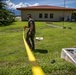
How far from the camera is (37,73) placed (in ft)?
7.88

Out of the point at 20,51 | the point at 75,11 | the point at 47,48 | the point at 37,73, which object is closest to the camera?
the point at 37,73

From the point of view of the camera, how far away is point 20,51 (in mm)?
11547

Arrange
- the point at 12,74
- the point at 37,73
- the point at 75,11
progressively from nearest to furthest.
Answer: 1. the point at 37,73
2. the point at 12,74
3. the point at 75,11

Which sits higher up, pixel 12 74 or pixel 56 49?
pixel 12 74

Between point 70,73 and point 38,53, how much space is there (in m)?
5.26

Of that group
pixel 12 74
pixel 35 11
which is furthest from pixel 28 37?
pixel 35 11

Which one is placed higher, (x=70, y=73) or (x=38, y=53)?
(x=70, y=73)

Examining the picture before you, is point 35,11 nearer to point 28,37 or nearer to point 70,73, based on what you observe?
point 28,37

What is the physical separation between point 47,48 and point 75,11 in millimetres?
33359

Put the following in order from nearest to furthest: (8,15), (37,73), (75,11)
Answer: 1. (37,73)
2. (8,15)
3. (75,11)

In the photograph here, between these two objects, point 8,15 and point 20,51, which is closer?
point 20,51

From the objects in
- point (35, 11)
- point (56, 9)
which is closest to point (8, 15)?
point (35, 11)

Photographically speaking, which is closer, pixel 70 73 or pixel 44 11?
pixel 70 73

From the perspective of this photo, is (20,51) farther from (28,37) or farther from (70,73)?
(70,73)
